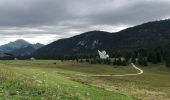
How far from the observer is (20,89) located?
2725 cm

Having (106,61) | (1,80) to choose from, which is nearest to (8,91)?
(1,80)

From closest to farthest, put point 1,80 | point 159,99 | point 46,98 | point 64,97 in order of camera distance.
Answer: point 46,98 → point 64,97 → point 1,80 → point 159,99

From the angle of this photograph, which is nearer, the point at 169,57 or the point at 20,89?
the point at 20,89

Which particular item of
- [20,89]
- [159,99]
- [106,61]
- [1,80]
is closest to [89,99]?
[20,89]

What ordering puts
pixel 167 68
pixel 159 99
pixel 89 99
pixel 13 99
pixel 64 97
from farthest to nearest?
pixel 167 68, pixel 159 99, pixel 89 99, pixel 64 97, pixel 13 99

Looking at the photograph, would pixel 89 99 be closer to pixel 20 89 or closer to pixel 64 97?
pixel 64 97

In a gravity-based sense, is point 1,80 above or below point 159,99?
above

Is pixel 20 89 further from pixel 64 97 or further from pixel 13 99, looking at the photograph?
pixel 13 99

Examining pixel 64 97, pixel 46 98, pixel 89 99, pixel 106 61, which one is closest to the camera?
pixel 46 98

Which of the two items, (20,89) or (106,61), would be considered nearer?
(20,89)

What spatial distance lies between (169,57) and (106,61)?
28929mm

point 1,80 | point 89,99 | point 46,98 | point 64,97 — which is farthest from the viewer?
point 1,80

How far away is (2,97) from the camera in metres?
22.3

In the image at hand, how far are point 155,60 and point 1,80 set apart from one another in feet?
512
